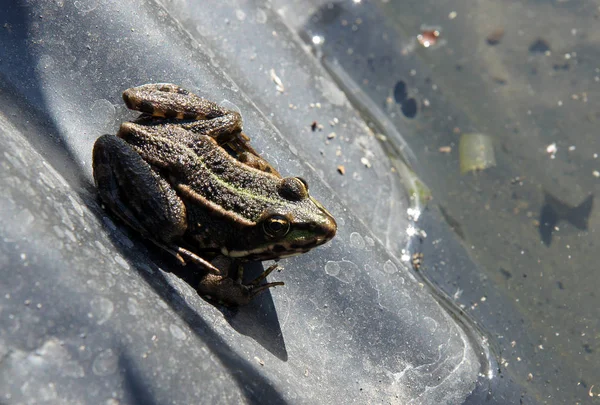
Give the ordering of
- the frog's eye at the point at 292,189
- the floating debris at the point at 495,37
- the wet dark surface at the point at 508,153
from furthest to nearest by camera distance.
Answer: the floating debris at the point at 495,37 < the wet dark surface at the point at 508,153 < the frog's eye at the point at 292,189

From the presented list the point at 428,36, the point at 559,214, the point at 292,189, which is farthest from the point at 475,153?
the point at 292,189

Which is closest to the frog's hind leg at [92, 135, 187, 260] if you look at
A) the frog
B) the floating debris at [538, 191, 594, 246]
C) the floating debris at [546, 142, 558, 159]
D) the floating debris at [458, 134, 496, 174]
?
the frog

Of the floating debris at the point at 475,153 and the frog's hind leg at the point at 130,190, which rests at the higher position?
the floating debris at the point at 475,153

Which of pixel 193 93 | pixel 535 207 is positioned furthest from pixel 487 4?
pixel 193 93

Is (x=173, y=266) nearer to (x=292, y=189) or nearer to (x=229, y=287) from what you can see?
(x=229, y=287)

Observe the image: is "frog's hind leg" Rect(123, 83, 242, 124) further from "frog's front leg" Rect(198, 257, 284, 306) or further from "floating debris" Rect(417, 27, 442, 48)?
"floating debris" Rect(417, 27, 442, 48)

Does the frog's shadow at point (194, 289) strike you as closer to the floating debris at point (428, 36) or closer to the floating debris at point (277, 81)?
the floating debris at point (277, 81)

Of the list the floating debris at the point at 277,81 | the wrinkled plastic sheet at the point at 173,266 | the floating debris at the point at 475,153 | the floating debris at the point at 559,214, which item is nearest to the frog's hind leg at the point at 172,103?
the wrinkled plastic sheet at the point at 173,266
